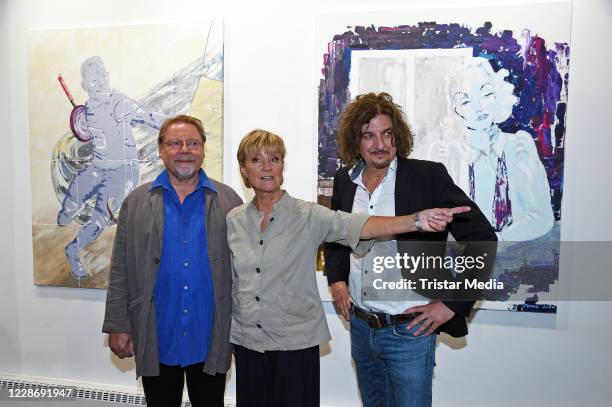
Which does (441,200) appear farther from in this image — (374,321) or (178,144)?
(178,144)

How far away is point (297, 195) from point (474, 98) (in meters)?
1.05

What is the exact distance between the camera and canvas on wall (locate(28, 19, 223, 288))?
2.60m

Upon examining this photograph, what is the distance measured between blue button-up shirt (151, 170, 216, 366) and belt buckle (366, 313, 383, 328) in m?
0.61

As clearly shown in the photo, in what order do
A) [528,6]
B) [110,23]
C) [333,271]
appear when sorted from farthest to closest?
[110,23], [528,6], [333,271]

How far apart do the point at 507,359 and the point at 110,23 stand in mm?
2942

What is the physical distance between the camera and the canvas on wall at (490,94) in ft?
7.34

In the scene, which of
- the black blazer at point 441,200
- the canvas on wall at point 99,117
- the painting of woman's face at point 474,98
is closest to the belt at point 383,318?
the black blazer at point 441,200

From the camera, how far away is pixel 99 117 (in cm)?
274

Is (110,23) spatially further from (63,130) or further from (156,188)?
(156,188)

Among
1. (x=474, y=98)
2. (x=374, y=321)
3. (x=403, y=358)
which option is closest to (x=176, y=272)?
(x=374, y=321)

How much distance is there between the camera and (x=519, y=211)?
7.57 feet

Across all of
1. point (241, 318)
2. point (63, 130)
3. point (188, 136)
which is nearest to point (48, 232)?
point (63, 130)

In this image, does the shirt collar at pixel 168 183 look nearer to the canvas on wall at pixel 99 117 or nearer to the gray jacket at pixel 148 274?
the gray jacket at pixel 148 274

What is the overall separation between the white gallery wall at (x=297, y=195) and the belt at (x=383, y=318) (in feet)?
2.96
